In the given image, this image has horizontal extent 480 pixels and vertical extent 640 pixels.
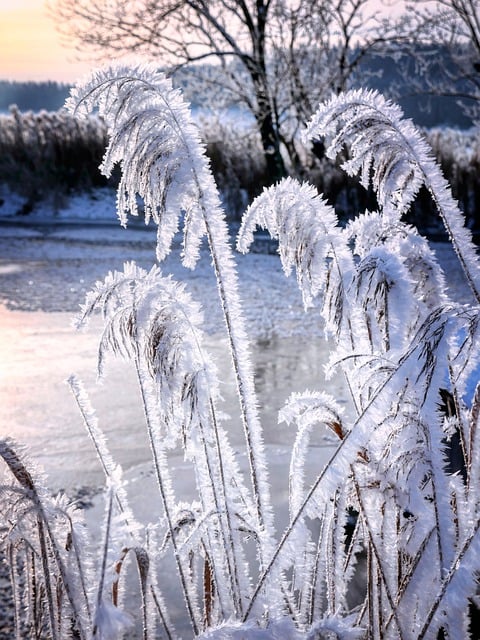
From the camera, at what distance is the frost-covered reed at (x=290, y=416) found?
1.22 meters

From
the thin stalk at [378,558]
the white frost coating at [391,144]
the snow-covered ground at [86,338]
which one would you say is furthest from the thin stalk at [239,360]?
the snow-covered ground at [86,338]

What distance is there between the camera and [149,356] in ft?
4.97

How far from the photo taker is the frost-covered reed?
4.01 ft

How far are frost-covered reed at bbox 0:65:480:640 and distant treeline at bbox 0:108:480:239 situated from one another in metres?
9.57

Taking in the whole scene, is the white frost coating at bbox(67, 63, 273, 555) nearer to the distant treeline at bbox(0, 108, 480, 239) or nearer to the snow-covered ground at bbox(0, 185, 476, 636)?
the snow-covered ground at bbox(0, 185, 476, 636)

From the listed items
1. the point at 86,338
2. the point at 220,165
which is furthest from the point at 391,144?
the point at 220,165

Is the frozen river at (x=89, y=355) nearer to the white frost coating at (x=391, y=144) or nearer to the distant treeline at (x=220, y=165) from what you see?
the white frost coating at (x=391, y=144)

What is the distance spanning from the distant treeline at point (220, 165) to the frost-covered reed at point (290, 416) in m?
9.57

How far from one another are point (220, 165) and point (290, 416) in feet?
38.6

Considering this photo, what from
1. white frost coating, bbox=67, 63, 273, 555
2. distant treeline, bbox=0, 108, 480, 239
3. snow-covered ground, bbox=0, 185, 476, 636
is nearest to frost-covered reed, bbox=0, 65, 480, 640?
white frost coating, bbox=67, 63, 273, 555

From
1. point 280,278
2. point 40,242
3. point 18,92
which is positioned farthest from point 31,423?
point 18,92

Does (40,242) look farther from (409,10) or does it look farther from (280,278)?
(409,10)

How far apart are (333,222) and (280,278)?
7051 mm

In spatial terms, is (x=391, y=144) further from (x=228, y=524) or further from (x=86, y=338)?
(x=86, y=338)
